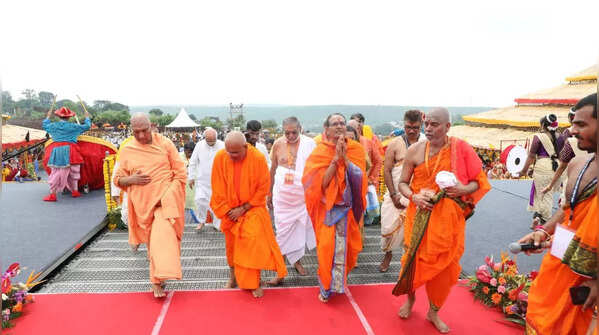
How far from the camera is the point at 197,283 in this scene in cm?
453

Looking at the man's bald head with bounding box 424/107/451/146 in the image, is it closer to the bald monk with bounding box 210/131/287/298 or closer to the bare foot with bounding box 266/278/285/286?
the bald monk with bounding box 210/131/287/298

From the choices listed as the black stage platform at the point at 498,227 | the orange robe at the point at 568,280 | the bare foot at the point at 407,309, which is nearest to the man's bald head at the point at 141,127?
the bare foot at the point at 407,309

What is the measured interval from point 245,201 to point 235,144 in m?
0.69

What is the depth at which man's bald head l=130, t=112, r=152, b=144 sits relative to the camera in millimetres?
4180

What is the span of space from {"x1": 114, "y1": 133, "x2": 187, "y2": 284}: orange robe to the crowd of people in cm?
1

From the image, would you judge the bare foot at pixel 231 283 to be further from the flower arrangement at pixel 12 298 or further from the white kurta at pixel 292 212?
the flower arrangement at pixel 12 298

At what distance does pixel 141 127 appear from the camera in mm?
4180

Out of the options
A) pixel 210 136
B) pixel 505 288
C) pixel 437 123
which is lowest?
pixel 505 288

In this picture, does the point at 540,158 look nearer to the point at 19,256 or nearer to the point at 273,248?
the point at 273,248

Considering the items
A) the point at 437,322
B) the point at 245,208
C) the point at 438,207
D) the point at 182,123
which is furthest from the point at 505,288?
the point at 182,123

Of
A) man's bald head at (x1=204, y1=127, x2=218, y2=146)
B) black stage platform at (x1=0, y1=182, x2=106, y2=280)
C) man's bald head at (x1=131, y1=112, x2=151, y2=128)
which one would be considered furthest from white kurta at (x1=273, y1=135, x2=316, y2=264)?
black stage platform at (x1=0, y1=182, x2=106, y2=280)

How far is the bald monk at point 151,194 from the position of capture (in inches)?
163

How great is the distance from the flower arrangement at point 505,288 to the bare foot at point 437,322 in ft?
2.29

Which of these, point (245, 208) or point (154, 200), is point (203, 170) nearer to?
point (154, 200)
